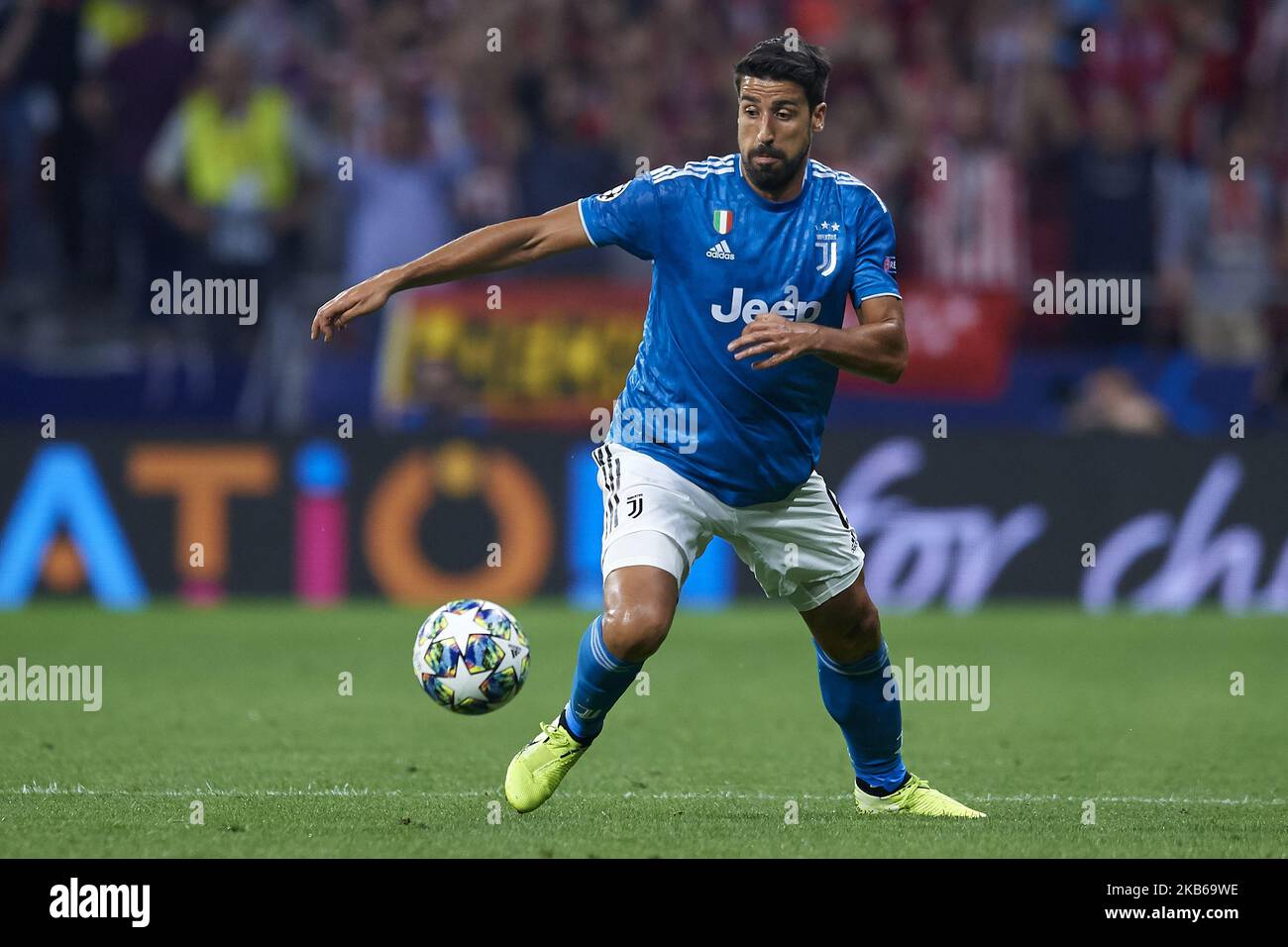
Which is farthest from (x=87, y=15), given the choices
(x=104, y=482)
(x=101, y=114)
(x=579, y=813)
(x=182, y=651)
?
(x=579, y=813)

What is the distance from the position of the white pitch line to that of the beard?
2.10 metres

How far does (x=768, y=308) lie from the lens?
260 inches

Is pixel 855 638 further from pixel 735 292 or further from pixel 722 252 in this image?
pixel 722 252

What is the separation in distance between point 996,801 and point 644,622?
161 centimetres

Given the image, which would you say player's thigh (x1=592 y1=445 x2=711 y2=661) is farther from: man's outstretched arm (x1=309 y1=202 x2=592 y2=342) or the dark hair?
the dark hair

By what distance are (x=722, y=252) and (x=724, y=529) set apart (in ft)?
2.95

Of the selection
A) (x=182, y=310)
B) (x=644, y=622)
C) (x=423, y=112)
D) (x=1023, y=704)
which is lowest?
(x=1023, y=704)

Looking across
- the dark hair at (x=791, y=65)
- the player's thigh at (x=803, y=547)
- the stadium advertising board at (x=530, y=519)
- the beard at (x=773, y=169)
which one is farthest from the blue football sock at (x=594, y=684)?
the stadium advertising board at (x=530, y=519)

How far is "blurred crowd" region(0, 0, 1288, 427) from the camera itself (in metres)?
15.1

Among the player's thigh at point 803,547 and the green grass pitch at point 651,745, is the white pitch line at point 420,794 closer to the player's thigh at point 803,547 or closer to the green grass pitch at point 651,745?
the green grass pitch at point 651,745

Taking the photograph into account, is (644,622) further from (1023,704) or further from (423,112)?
(423,112)

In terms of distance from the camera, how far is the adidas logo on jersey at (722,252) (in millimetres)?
6621

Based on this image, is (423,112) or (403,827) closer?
(403,827)

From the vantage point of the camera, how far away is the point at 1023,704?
1018cm
